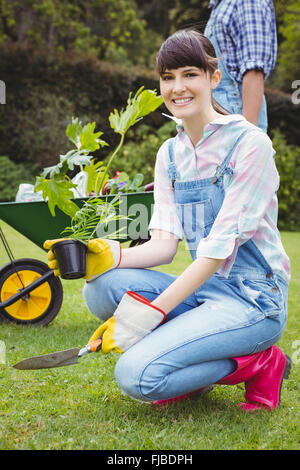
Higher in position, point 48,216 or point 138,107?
point 138,107

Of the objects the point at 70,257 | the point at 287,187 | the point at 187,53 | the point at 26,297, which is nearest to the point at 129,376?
the point at 70,257

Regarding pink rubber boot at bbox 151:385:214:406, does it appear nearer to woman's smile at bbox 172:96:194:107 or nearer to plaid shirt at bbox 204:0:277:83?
woman's smile at bbox 172:96:194:107

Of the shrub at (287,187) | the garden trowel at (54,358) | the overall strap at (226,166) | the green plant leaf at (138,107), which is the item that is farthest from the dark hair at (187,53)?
the shrub at (287,187)

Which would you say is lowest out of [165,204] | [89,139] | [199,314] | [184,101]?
[199,314]

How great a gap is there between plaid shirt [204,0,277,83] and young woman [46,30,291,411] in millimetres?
666

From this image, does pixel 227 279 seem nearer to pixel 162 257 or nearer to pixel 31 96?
pixel 162 257

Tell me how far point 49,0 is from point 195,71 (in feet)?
30.9

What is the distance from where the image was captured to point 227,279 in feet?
5.71

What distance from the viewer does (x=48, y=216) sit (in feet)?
8.48

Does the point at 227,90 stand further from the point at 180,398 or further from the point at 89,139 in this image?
the point at 180,398

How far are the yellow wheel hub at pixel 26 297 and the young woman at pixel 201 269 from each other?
94cm

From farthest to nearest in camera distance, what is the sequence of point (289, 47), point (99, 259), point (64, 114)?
point (289, 47), point (64, 114), point (99, 259)
